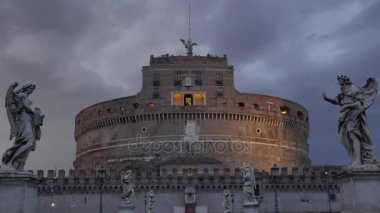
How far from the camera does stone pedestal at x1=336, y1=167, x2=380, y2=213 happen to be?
9531 mm

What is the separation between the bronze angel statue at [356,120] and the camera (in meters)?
9.91

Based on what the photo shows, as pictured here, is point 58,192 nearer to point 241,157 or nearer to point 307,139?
point 241,157

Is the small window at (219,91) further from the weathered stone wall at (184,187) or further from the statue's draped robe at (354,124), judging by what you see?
the statue's draped robe at (354,124)

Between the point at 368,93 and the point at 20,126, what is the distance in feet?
21.8

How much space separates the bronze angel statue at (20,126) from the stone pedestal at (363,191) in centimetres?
592

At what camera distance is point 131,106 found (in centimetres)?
7425

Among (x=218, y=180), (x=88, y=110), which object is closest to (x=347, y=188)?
(x=218, y=180)

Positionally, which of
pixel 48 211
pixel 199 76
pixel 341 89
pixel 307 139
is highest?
pixel 199 76

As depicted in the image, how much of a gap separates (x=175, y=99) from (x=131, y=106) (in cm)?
647

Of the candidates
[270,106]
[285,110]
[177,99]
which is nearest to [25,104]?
[177,99]

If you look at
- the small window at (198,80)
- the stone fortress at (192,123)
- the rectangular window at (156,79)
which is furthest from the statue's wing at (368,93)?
the rectangular window at (156,79)

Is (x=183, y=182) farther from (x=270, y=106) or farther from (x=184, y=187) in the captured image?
(x=270, y=106)

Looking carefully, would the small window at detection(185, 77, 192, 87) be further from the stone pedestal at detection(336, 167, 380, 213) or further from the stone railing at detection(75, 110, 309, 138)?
the stone pedestal at detection(336, 167, 380, 213)

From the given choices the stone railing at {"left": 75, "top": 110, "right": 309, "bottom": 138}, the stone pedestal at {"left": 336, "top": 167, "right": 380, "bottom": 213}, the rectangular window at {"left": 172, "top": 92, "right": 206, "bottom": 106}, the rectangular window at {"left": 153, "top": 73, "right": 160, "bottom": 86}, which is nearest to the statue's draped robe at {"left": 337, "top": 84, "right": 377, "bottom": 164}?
the stone pedestal at {"left": 336, "top": 167, "right": 380, "bottom": 213}
